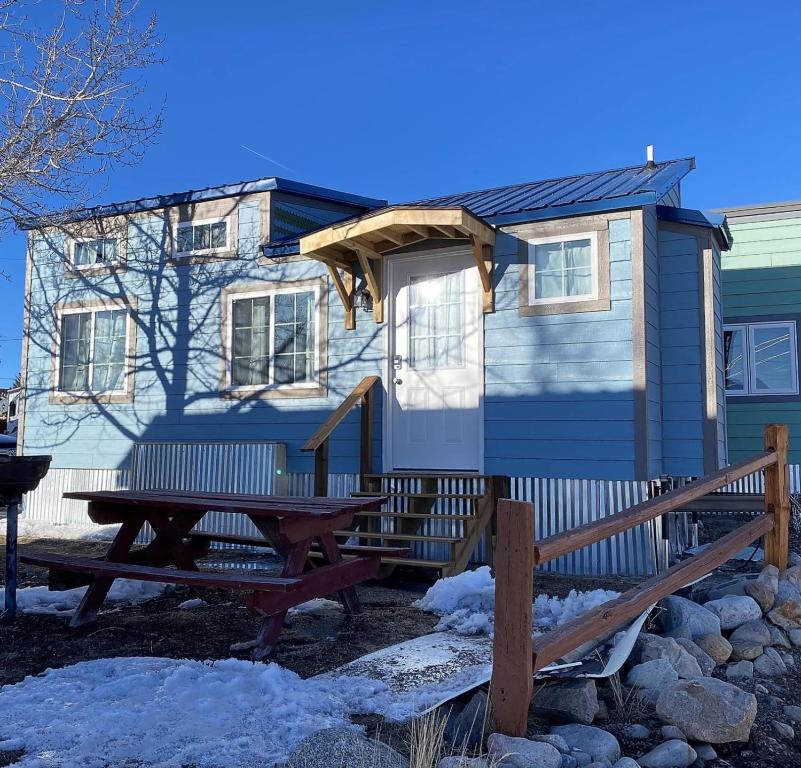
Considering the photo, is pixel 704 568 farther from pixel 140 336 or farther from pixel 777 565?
pixel 140 336

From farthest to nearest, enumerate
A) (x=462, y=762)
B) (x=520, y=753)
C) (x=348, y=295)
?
1. (x=348, y=295)
2. (x=520, y=753)
3. (x=462, y=762)

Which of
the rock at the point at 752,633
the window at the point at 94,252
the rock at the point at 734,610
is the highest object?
the window at the point at 94,252

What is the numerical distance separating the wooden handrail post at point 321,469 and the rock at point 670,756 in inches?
174

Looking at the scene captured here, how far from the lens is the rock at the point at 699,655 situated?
12.1 ft

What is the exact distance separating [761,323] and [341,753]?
10.4m

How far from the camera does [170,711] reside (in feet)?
8.96

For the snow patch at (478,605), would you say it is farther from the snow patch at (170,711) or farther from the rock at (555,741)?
the rock at (555,741)

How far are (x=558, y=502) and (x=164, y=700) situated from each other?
4535mm

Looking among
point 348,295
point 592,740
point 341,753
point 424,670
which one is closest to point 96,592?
point 424,670

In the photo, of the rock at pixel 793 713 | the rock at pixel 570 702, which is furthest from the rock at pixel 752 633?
the rock at pixel 570 702

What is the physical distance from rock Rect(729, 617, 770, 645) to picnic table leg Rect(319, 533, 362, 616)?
2.15 m

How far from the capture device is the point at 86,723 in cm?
264

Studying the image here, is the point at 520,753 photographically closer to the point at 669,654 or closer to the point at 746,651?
the point at 669,654

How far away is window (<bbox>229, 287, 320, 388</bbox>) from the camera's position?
8.18 metres
